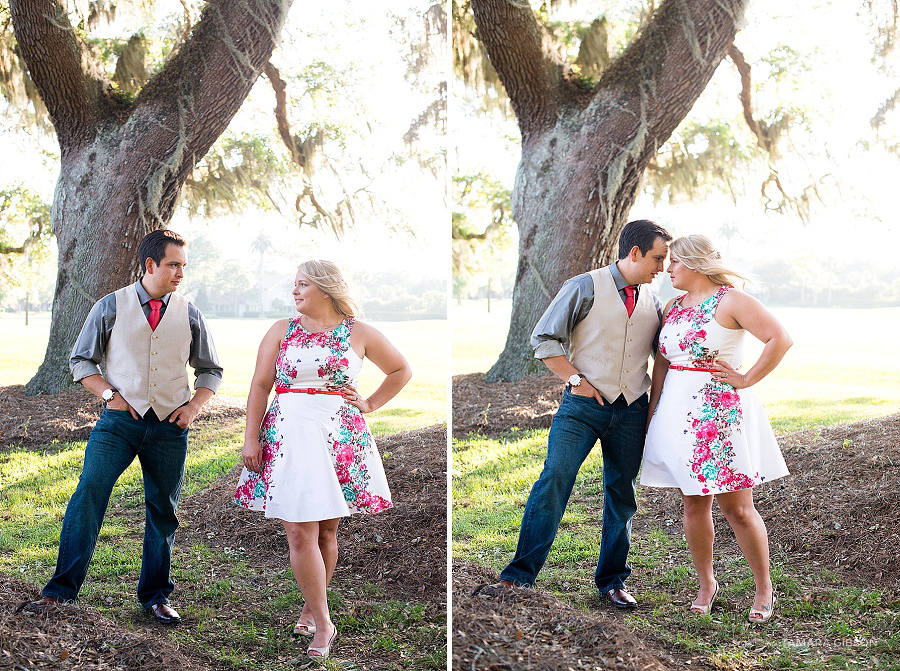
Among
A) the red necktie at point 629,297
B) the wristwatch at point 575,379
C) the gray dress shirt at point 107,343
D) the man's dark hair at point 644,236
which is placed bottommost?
the wristwatch at point 575,379

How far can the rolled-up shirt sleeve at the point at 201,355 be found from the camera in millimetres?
3564

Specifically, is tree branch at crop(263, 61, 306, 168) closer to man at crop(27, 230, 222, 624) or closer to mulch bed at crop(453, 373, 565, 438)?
mulch bed at crop(453, 373, 565, 438)

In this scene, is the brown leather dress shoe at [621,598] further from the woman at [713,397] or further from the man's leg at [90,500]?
the man's leg at [90,500]

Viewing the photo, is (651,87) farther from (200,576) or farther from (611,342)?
(200,576)

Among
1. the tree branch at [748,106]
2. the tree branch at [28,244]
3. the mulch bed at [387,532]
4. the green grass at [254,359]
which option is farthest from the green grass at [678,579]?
the tree branch at [28,244]

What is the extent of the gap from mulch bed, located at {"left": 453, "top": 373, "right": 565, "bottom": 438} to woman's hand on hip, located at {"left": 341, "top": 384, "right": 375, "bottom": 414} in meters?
3.41

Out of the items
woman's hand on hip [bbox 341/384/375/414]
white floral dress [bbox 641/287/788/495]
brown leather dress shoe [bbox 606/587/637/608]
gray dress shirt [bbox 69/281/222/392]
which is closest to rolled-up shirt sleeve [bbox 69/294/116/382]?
gray dress shirt [bbox 69/281/222/392]

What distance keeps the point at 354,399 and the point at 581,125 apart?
16.0ft

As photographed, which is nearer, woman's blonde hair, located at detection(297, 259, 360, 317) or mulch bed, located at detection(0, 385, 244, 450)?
woman's blonde hair, located at detection(297, 259, 360, 317)

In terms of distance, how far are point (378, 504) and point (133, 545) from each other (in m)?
2.25

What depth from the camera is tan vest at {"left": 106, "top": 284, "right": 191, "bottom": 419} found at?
341 centimetres

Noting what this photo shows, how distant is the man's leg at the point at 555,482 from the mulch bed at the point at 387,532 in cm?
86

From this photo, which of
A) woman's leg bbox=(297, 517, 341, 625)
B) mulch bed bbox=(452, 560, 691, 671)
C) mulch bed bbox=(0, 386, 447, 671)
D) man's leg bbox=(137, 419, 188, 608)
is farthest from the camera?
man's leg bbox=(137, 419, 188, 608)

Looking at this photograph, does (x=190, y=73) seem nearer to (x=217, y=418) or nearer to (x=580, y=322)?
(x=217, y=418)
